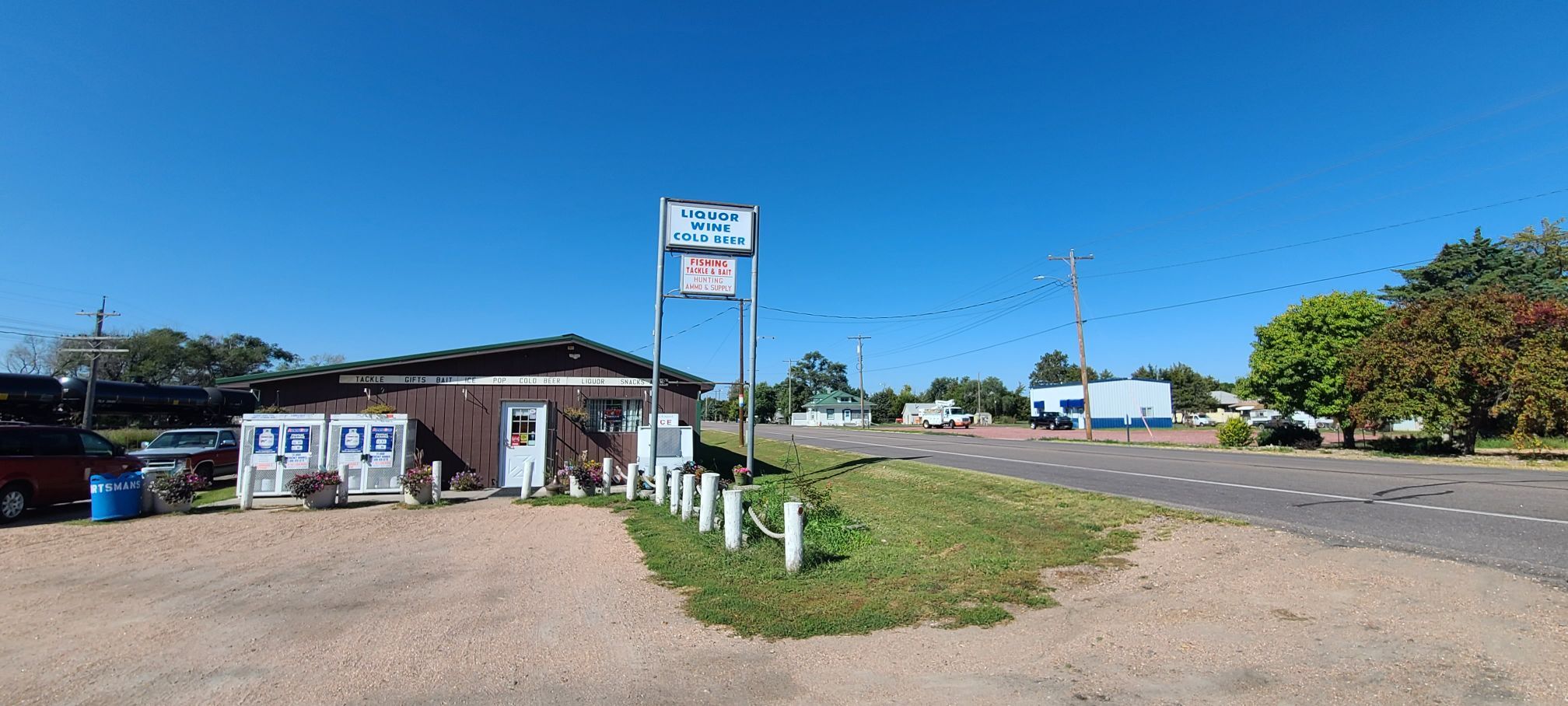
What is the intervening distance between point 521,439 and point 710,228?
21.0 feet

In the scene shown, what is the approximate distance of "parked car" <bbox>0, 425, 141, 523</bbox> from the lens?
1109cm

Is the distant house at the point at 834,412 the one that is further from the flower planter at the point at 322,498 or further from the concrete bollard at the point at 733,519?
the concrete bollard at the point at 733,519

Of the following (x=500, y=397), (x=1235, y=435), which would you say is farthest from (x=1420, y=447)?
(x=500, y=397)

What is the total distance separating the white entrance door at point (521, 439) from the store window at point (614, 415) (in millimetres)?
1018

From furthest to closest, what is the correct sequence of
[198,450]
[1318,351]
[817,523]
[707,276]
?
1. [1318,351]
2. [198,450]
3. [707,276]
4. [817,523]

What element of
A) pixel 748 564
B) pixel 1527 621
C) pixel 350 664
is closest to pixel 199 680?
pixel 350 664

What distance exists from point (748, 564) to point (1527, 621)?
6.08 m

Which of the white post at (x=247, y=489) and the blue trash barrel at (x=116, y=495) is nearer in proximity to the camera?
the blue trash barrel at (x=116, y=495)

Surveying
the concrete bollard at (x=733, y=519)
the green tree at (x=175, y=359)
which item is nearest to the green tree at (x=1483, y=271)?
the concrete bollard at (x=733, y=519)

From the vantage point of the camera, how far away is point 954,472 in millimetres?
17656

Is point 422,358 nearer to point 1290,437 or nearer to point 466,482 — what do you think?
point 466,482

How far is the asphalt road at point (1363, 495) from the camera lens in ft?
25.3

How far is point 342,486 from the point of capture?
1312cm

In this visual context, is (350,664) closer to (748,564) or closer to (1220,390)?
(748,564)
